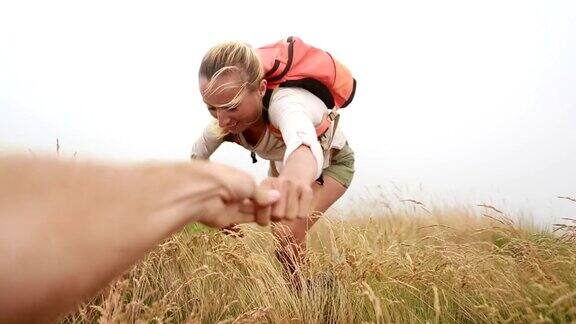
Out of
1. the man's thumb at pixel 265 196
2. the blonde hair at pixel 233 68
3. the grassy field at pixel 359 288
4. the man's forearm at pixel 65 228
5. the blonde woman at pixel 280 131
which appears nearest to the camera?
the man's forearm at pixel 65 228

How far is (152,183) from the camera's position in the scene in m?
1.20

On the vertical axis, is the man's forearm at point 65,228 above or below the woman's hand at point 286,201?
above

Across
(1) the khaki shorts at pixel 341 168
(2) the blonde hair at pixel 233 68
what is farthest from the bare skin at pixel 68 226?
(1) the khaki shorts at pixel 341 168

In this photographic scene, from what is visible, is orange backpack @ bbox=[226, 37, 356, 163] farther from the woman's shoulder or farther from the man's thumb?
the man's thumb

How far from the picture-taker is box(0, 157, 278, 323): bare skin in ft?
3.24

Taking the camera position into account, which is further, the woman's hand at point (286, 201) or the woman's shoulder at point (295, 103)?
the woman's shoulder at point (295, 103)

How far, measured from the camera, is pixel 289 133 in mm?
2781

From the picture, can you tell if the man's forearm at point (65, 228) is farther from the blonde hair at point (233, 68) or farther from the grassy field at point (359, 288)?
the blonde hair at point (233, 68)

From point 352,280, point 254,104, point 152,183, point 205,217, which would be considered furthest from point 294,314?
point 152,183

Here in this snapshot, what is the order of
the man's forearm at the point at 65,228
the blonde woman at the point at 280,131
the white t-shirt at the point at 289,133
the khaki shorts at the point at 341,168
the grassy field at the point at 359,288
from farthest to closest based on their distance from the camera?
the khaki shorts at the point at 341,168
the grassy field at the point at 359,288
the white t-shirt at the point at 289,133
the blonde woman at the point at 280,131
the man's forearm at the point at 65,228

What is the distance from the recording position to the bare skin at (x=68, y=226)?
987mm

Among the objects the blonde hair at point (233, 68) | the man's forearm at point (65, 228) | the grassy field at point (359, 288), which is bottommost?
the grassy field at point (359, 288)

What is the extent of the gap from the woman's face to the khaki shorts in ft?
2.48

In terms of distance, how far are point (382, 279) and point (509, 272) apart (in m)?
0.70
